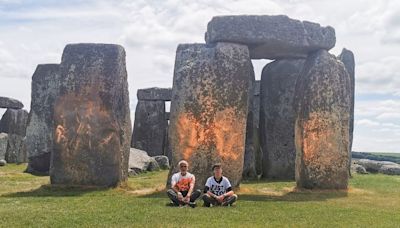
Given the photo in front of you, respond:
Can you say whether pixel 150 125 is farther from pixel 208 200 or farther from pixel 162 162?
pixel 208 200

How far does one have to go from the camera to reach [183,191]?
11836 mm

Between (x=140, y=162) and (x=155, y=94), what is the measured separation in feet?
30.2

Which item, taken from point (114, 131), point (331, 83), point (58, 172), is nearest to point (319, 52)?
point (331, 83)

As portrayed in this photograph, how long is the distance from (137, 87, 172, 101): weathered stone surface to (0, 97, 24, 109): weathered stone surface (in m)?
6.60

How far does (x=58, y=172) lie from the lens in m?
15.2

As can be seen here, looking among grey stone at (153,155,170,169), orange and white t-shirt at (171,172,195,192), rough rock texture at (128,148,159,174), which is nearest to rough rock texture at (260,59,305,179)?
rough rock texture at (128,148,159,174)

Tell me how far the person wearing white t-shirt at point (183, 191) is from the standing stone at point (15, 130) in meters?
18.7

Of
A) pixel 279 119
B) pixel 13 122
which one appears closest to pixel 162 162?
pixel 279 119

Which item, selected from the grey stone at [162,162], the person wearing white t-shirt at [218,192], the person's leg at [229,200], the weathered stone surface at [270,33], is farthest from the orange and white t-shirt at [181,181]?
the grey stone at [162,162]

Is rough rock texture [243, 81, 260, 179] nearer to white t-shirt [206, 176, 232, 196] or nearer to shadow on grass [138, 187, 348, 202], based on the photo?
shadow on grass [138, 187, 348, 202]

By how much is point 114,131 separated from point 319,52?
5774mm

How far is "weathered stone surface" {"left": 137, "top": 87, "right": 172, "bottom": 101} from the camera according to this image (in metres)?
31.3

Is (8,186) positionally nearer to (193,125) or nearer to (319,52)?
(193,125)

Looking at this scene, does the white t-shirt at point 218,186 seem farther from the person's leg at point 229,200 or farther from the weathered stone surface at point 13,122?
the weathered stone surface at point 13,122
